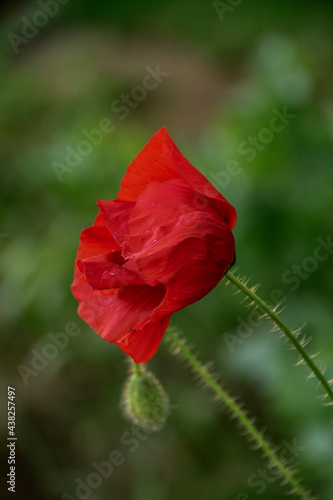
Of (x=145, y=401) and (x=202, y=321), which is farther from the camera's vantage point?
(x=202, y=321)

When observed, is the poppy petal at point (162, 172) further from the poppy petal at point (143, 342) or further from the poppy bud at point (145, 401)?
the poppy bud at point (145, 401)

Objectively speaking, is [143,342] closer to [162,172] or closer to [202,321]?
[162,172]

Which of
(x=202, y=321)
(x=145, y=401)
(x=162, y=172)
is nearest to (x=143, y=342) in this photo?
(x=162, y=172)

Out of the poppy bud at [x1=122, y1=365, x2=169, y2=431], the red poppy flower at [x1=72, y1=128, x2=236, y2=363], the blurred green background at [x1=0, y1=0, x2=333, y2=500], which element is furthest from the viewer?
the blurred green background at [x1=0, y1=0, x2=333, y2=500]

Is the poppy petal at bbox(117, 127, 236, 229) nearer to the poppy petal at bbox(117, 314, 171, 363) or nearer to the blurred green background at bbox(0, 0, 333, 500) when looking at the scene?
the poppy petal at bbox(117, 314, 171, 363)

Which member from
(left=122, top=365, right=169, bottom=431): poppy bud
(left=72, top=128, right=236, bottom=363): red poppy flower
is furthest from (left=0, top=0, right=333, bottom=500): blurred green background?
(left=72, top=128, right=236, bottom=363): red poppy flower

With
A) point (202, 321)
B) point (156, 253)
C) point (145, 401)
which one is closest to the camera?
point (156, 253)

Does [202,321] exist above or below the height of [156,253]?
below

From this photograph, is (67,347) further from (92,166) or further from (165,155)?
(165,155)

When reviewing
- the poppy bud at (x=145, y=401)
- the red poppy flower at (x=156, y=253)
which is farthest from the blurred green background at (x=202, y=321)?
the red poppy flower at (x=156, y=253)
